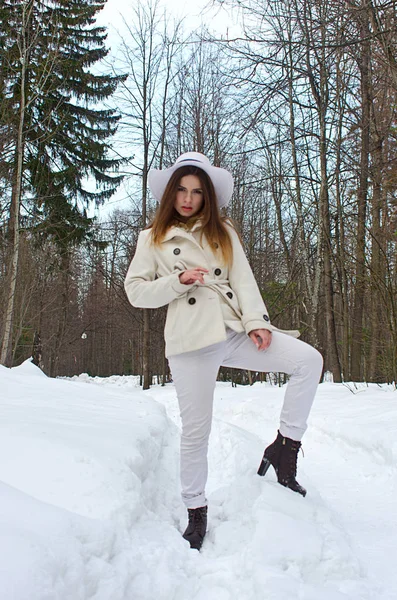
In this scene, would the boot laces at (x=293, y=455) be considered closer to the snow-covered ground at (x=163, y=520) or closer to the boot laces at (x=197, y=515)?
the snow-covered ground at (x=163, y=520)

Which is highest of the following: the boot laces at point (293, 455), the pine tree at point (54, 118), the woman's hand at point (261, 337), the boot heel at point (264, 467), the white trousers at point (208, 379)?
the pine tree at point (54, 118)

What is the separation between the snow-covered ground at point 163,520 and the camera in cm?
142

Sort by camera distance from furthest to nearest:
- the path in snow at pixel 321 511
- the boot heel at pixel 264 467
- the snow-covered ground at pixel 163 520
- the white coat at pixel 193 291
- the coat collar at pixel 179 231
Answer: the boot heel at pixel 264 467
the coat collar at pixel 179 231
the white coat at pixel 193 291
the path in snow at pixel 321 511
the snow-covered ground at pixel 163 520

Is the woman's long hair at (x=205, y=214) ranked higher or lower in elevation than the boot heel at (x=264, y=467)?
higher

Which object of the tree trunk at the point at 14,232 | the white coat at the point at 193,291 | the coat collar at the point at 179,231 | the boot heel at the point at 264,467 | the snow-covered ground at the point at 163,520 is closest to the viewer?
the snow-covered ground at the point at 163,520

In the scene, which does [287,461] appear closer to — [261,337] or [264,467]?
[264,467]

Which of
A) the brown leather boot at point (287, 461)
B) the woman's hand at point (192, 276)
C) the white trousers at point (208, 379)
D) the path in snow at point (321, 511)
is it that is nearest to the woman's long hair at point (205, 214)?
the woman's hand at point (192, 276)

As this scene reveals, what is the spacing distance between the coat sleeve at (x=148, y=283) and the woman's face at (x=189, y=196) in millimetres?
246

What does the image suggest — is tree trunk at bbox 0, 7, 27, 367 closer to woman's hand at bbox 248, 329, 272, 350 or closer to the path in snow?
the path in snow

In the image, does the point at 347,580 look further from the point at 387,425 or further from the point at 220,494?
the point at 387,425

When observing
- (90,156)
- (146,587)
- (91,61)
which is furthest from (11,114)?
(146,587)

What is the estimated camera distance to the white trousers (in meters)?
2.22

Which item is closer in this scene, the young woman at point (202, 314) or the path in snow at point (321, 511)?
the path in snow at point (321, 511)

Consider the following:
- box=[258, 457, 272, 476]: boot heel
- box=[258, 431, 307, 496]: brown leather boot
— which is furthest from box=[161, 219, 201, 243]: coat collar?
box=[258, 457, 272, 476]: boot heel
